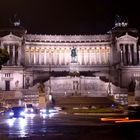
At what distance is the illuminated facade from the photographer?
115562 mm

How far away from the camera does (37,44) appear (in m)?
128

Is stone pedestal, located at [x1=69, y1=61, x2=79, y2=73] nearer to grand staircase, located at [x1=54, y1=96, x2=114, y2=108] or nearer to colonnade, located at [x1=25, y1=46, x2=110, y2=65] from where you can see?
colonnade, located at [x1=25, y1=46, x2=110, y2=65]

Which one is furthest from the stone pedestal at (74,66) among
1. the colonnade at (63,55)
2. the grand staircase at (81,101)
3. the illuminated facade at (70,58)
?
the grand staircase at (81,101)

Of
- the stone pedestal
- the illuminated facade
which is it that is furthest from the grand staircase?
the stone pedestal

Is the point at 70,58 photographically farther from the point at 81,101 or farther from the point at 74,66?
the point at 81,101

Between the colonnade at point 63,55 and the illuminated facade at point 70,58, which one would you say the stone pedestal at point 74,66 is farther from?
the colonnade at point 63,55

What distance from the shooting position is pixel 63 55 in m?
130

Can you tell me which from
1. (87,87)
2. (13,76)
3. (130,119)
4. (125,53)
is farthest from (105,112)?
(125,53)

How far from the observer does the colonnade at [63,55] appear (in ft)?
422

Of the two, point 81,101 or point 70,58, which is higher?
point 70,58

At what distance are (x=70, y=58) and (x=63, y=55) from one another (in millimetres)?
2559

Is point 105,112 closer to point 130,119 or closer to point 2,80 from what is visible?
point 130,119

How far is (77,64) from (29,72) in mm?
16127

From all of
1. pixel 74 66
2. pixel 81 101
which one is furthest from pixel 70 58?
pixel 81 101
